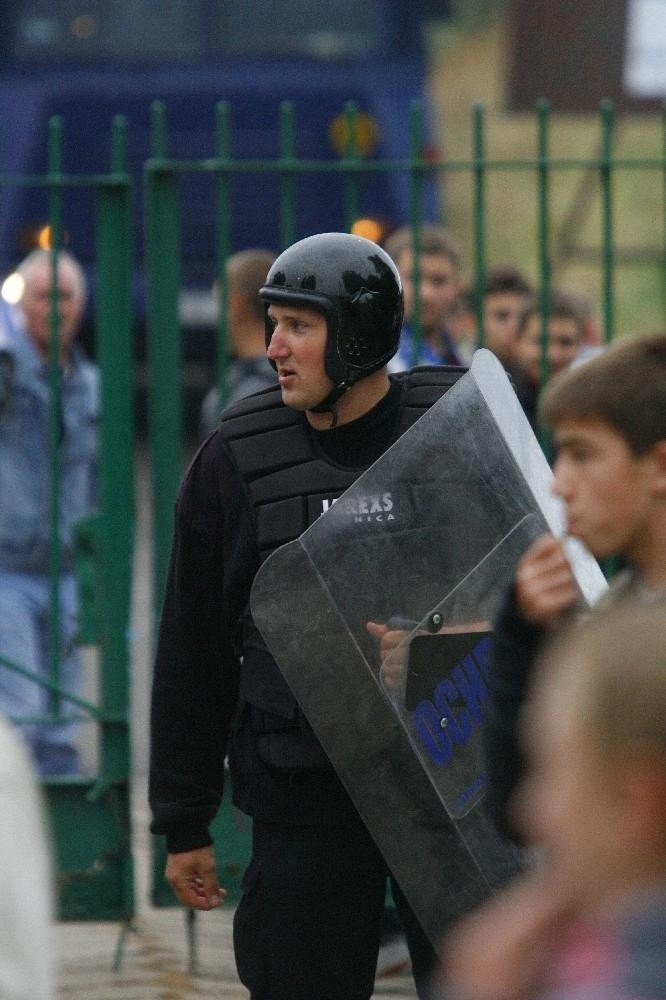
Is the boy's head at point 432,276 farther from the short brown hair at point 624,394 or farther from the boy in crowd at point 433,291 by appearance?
the short brown hair at point 624,394

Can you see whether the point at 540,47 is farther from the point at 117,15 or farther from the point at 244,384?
the point at 244,384

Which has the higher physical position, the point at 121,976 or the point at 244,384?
the point at 244,384

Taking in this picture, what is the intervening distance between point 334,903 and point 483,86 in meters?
18.7

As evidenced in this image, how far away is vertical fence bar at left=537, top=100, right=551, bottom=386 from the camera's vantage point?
4.99 metres

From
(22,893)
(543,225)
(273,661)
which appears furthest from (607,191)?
(22,893)

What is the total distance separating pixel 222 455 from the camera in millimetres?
3322

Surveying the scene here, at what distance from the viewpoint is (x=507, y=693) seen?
2.47 metres

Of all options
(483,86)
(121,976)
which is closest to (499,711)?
(121,976)

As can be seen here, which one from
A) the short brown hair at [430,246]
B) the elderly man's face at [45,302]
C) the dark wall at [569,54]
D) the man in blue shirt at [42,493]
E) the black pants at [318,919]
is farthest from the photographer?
the dark wall at [569,54]

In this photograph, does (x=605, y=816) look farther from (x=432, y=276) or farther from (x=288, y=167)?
(x=432, y=276)

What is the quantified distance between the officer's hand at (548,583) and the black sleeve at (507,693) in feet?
0.12

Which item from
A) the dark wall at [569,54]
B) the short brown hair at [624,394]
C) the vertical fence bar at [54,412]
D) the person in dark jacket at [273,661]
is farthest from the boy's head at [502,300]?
the short brown hair at [624,394]

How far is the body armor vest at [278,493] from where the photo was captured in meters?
3.20

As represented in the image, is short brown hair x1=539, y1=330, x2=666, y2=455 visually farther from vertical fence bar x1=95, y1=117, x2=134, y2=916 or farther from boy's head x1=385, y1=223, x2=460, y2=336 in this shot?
boy's head x1=385, y1=223, x2=460, y2=336
